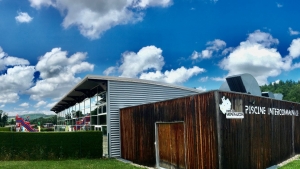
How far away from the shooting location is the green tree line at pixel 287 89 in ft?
247

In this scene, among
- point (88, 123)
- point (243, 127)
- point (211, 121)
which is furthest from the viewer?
point (88, 123)

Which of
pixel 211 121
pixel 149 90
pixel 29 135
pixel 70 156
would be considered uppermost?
Answer: pixel 149 90

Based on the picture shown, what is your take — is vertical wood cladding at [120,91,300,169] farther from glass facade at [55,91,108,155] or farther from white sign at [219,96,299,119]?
glass facade at [55,91,108,155]

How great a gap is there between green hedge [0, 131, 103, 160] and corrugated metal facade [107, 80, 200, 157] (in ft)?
2.46

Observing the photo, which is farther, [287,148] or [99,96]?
[99,96]

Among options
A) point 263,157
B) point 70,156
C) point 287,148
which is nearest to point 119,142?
point 70,156

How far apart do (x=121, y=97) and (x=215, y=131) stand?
7.89m

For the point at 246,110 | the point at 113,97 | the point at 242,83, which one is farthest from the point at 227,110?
the point at 113,97

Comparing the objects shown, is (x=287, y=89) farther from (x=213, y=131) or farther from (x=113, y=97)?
(x=213, y=131)

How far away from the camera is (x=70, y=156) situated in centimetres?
1408

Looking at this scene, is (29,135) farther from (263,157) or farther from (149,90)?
(263,157)

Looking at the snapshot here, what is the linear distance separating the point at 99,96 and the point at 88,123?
9.18 feet

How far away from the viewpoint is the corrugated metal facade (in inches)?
577

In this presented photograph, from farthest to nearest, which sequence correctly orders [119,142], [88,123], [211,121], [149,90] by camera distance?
[88,123] → [149,90] → [119,142] → [211,121]
